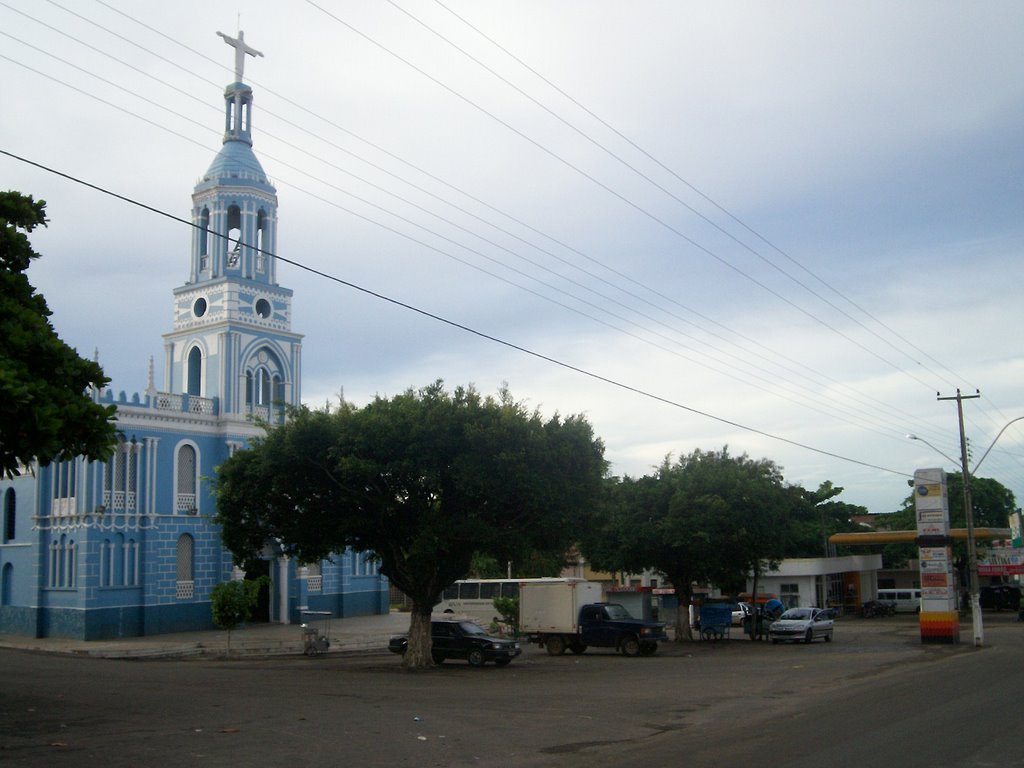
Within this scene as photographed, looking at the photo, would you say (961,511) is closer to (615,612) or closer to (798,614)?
(798,614)

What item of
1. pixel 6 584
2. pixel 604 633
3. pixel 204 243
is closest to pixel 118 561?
pixel 6 584

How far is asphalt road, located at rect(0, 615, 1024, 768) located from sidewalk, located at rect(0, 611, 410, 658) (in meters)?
4.06

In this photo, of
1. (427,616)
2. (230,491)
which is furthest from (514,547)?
(230,491)

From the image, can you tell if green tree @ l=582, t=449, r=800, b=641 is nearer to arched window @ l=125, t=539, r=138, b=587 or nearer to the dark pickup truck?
the dark pickup truck

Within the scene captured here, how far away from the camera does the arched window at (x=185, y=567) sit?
4084 centimetres

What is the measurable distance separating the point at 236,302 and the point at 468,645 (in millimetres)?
22267

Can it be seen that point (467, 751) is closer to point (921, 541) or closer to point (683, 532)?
point (683, 532)

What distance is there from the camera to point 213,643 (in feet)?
118

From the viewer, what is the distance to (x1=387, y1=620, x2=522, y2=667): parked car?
28688 millimetres

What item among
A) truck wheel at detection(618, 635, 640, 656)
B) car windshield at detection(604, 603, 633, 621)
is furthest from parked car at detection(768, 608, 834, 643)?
truck wheel at detection(618, 635, 640, 656)

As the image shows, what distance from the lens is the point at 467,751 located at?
1395 cm

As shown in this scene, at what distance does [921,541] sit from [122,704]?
99.8 feet

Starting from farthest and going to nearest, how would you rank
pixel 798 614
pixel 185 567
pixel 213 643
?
pixel 185 567, pixel 798 614, pixel 213 643

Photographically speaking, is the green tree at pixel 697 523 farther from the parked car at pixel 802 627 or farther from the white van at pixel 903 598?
the white van at pixel 903 598
